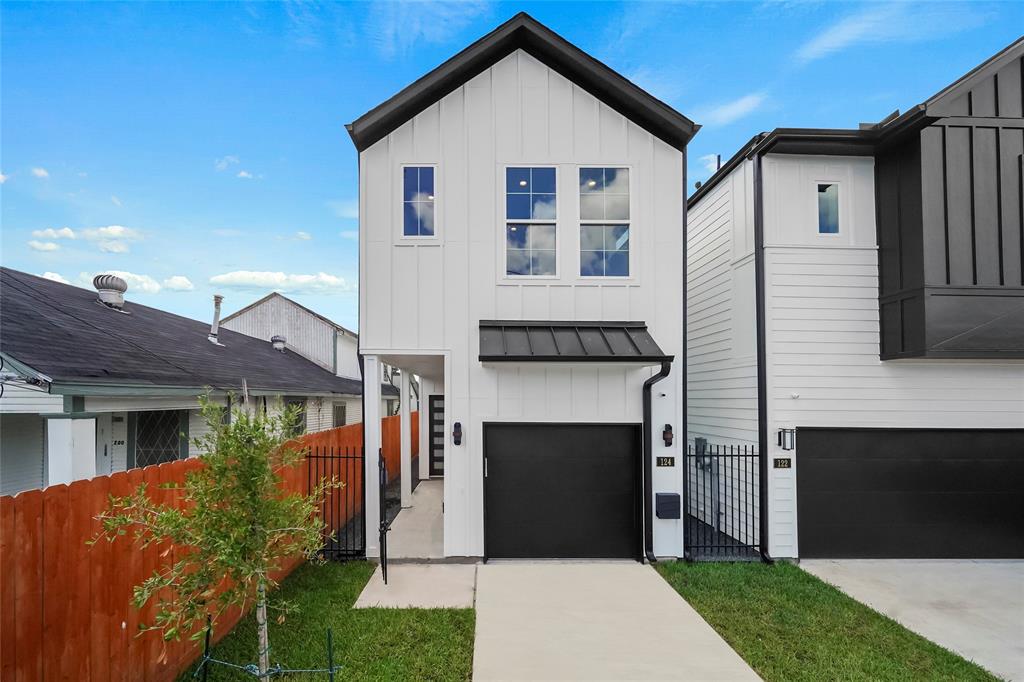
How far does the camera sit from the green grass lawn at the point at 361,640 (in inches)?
171

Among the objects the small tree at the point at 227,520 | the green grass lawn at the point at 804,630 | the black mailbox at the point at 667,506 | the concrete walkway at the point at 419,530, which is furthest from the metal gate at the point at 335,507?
the green grass lawn at the point at 804,630

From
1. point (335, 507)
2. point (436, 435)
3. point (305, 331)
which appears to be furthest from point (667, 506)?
point (305, 331)

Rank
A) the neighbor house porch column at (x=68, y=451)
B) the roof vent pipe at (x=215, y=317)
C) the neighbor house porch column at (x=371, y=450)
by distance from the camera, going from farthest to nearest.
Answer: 1. the roof vent pipe at (x=215, y=317)
2. the neighbor house porch column at (x=371, y=450)
3. the neighbor house porch column at (x=68, y=451)

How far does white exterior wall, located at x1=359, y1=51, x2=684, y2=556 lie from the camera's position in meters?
7.19

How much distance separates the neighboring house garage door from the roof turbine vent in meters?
15.3

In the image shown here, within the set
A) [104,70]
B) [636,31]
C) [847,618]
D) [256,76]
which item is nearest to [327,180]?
[256,76]

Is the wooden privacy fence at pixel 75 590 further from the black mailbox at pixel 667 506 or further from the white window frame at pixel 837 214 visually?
the white window frame at pixel 837 214

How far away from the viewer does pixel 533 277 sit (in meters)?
7.35

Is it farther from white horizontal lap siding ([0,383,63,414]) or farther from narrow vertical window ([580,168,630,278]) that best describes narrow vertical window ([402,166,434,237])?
white horizontal lap siding ([0,383,63,414])

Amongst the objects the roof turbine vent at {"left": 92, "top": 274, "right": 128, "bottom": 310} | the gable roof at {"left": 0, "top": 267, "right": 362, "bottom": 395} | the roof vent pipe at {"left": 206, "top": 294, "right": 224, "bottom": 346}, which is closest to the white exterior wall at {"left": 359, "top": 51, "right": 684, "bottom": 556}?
the gable roof at {"left": 0, "top": 267, "right": 362, "bottom": 395}

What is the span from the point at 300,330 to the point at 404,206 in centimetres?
1680

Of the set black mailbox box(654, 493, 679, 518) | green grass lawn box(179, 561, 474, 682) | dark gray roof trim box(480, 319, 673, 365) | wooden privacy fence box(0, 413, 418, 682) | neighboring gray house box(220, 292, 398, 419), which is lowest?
green grass lawn box(179, 561, 474, 682)

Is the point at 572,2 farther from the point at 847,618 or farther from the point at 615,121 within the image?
the point at 847,618

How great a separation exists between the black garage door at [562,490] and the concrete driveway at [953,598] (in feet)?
9.12
